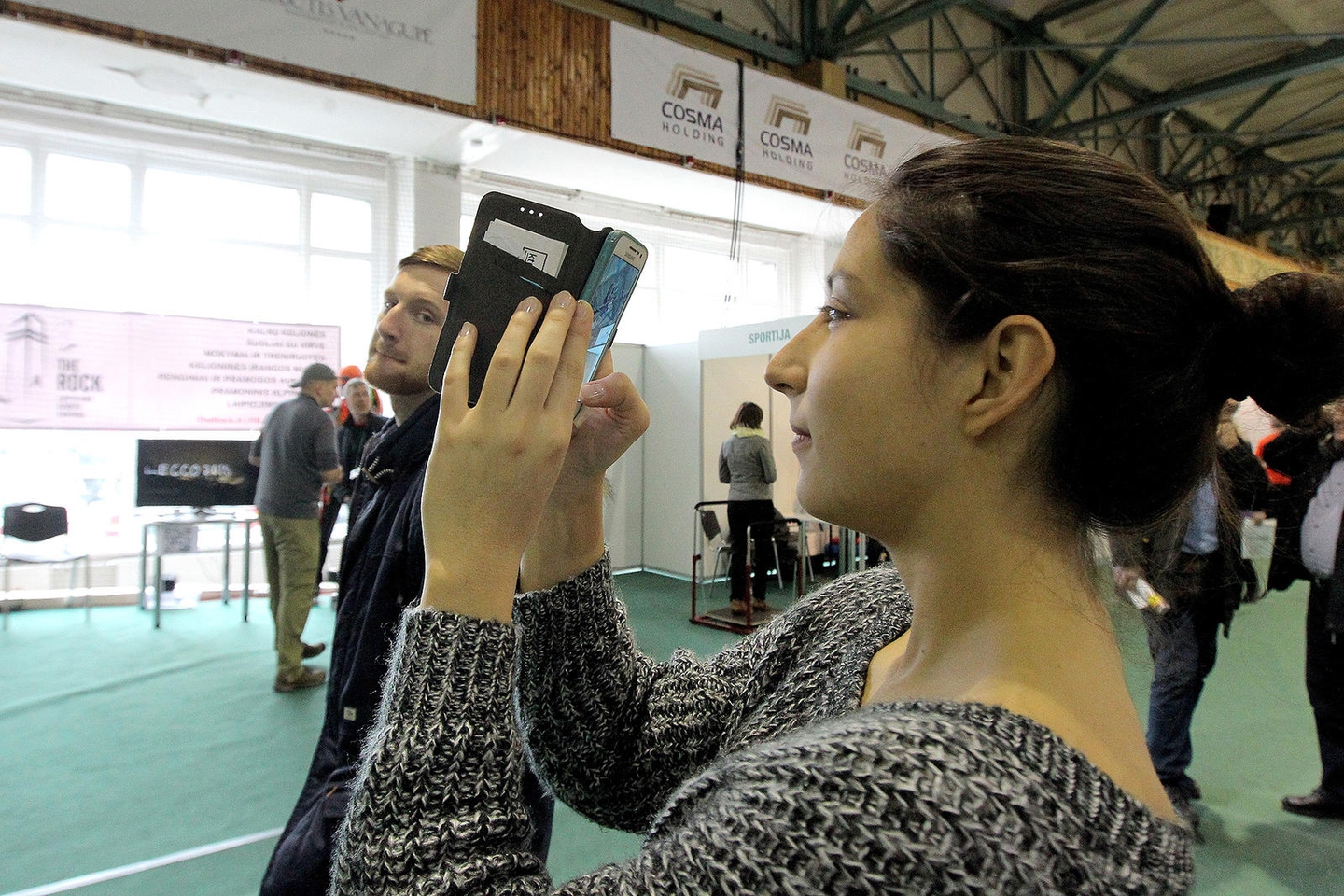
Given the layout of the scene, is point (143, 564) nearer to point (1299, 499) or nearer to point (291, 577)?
point (291, 577)

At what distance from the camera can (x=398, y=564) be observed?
1.44 metres

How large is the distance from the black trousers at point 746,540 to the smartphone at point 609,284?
4.82 meters

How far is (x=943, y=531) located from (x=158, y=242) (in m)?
7.31

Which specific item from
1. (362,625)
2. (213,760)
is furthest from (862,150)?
(362,625)

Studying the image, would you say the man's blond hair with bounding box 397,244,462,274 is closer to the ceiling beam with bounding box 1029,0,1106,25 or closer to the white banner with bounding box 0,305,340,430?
the white banner with bounding box 0,305,340,430

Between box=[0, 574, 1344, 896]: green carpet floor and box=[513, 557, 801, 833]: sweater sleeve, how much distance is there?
0.47 m

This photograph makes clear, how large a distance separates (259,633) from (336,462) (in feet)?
5.38

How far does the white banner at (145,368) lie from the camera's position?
5.80 metres

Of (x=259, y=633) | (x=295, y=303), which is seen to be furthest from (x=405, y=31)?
(x=259, y=633)

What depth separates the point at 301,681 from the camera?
4066 millimetres

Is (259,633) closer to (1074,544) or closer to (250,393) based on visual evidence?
(250,393)

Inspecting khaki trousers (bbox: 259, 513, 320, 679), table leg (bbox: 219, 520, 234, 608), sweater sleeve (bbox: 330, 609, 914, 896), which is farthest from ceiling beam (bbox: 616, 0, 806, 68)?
sweater sleeve (bbox: 330, 609, 914, 896)

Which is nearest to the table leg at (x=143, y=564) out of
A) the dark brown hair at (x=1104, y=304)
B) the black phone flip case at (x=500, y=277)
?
the black phone flip case at (x=500, y=277)

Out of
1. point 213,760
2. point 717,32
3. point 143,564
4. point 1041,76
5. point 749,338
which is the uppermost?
point 1041,76
